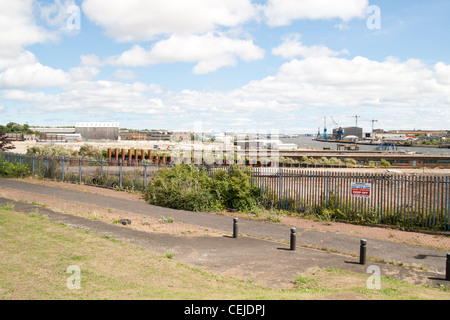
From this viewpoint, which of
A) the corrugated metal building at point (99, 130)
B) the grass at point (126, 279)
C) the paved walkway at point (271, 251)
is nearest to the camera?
the grass at point (126, 279)

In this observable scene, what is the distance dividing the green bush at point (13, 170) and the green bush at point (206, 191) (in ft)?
48.7

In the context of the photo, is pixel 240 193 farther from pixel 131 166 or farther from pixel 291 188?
pixel 131 166

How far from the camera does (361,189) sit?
1523cm

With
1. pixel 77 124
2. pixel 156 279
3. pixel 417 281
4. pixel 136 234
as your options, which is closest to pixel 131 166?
pixel 136 234

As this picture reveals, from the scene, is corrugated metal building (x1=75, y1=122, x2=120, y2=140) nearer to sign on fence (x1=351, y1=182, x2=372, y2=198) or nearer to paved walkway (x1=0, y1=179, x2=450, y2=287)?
paved walkway (x1=0, y1=179, x2=450, y2=287)

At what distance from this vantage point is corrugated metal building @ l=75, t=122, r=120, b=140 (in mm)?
102000

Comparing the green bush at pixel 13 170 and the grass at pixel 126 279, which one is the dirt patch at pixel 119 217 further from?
the green bush at pixel 13 170

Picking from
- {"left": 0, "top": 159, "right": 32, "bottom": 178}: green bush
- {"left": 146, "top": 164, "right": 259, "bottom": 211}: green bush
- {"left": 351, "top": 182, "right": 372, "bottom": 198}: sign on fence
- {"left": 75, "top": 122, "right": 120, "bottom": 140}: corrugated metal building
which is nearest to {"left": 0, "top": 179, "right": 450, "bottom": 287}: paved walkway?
{"left": 146, "top": 164, "right": 259, "bottom": 211}: green bush

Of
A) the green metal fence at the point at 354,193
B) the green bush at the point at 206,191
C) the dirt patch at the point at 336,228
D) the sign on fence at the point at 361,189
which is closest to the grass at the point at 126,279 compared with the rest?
the dirt patch at the point at 336,228

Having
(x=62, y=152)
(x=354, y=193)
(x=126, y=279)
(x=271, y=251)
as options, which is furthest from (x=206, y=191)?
(x=62, y=152)

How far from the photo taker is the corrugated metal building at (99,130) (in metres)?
102

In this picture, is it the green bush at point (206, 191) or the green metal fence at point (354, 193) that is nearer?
the green metal fence at point (354, 193)

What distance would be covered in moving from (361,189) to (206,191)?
287 inches
